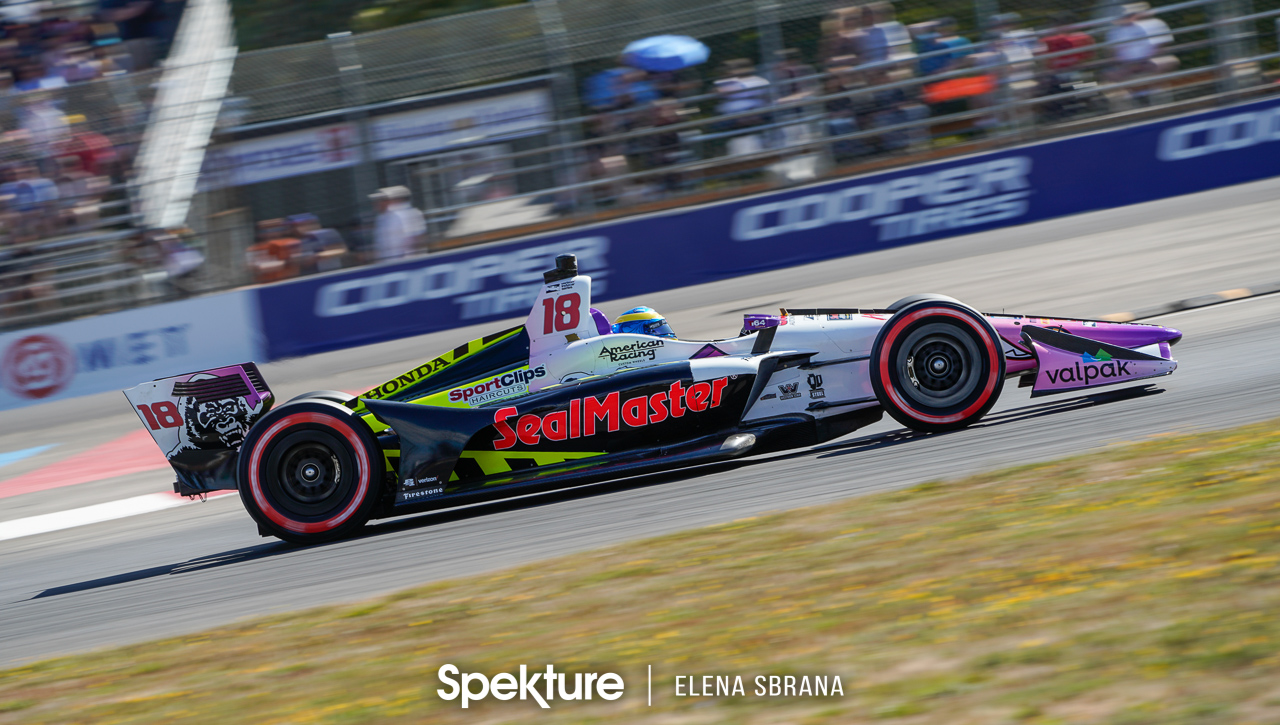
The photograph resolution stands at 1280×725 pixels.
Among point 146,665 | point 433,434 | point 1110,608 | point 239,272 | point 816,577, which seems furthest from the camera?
point 239,272

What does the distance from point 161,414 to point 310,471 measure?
98cm

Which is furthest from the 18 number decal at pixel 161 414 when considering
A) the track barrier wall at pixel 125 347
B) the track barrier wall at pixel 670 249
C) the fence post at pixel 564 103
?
the fence post at pixel 564 103

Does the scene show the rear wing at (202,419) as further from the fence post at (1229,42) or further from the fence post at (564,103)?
the fence post at (1229,42)

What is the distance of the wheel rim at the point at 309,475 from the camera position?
6.68 metres

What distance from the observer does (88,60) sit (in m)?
17.1

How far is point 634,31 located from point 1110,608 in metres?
11.4

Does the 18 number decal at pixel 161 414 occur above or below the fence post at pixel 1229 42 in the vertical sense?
below

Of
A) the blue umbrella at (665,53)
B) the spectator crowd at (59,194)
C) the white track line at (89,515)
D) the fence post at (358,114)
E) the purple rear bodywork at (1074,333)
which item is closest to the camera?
the purple rear bodywork at (1074,333)

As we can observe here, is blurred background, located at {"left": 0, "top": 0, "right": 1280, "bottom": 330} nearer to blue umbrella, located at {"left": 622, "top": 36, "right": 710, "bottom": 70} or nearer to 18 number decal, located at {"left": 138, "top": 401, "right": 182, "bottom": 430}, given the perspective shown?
blue umbrella, located at {"left": 622, "top": 36, "right": 710, "bottom": 70}

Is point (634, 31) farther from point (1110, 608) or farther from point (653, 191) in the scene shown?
point (1110, 608)

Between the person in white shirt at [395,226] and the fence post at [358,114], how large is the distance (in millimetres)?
130

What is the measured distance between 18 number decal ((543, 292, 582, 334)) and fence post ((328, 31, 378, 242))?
6949 mm

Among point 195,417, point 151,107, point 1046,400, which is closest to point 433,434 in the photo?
point 195,417

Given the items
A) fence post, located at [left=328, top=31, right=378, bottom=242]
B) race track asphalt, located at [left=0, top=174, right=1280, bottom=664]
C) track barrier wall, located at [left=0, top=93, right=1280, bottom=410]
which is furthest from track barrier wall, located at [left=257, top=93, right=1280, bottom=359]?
race track asphalt, located at [left=0, top=174, right=1280, bottom=664]
